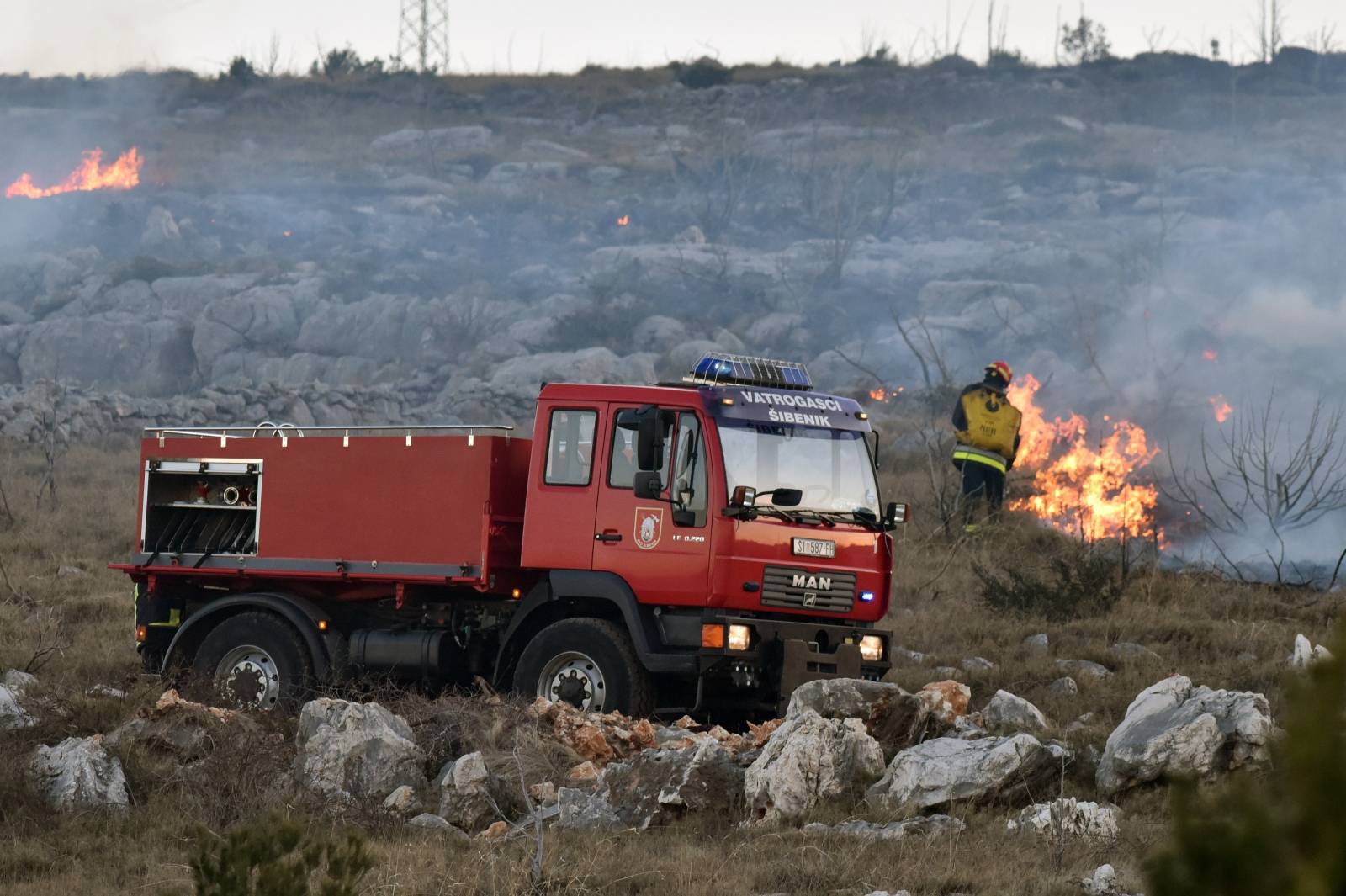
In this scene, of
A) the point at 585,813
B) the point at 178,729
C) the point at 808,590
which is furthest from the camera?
the point at 808,590

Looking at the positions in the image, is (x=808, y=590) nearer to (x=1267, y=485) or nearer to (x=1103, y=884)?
(x=1103, y=884)

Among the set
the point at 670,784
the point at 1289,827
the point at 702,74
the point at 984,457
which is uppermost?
the point at 702,74

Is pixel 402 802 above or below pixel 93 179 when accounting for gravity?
below

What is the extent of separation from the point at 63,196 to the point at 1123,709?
4753cm

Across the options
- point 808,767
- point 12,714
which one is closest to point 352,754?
point 12,714

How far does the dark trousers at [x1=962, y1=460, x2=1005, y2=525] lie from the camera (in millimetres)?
18030

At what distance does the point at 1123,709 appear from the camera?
11.6 m

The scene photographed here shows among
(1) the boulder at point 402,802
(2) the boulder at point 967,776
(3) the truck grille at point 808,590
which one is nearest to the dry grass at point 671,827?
(2) the boulder at point 967,776

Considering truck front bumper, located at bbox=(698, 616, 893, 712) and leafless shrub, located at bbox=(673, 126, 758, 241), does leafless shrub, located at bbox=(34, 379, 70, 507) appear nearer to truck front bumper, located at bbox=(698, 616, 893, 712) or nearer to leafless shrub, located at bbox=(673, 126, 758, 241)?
truck front bumper, located at bbox=(698, 616, 893, 712)

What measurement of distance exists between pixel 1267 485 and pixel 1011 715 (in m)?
6.79

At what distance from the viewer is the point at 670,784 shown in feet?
28.4

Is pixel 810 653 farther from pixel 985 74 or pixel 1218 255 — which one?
pixel 985 74

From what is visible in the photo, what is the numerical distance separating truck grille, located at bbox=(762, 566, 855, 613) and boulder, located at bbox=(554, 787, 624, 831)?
2.52 m

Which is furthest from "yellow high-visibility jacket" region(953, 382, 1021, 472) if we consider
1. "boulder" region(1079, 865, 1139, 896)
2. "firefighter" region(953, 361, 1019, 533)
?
"boulder" region(1079, 865, 1139, 896)
